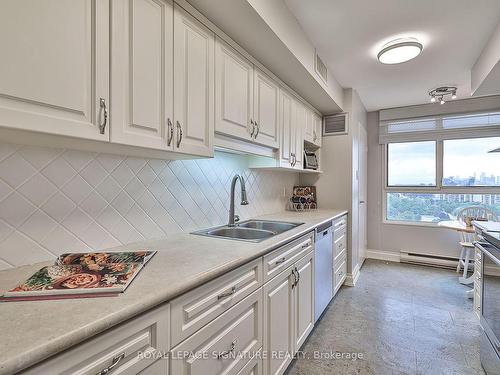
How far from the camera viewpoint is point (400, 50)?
231 centimetres

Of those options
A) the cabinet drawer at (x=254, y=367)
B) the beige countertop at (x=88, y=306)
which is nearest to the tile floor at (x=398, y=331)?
the cabinet drawer at (x=254, y=367)

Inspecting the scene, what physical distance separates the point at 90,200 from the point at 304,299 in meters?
1.57

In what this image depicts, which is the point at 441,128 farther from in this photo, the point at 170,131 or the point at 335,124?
the point at 170,131

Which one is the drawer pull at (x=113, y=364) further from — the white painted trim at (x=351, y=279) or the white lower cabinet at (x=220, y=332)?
the white painted trim at (x=351, y=279)

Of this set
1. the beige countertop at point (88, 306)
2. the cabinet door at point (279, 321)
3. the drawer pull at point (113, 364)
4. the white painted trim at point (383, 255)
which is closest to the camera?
the beige countertop at point (88, 306)

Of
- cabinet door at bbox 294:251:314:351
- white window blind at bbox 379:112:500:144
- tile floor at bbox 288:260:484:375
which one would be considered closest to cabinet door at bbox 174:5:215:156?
cabinet door at bbox 294:251:314:351

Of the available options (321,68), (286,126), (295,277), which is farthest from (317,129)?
(295,277)

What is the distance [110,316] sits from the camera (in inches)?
26.3

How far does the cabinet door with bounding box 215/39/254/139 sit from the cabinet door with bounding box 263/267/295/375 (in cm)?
98

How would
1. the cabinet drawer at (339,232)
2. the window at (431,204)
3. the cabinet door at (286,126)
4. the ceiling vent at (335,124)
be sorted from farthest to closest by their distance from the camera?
the window at (431,204) < the ceiling vent at (335,124) < the cabinet drawer at (339,232) < the cabinet door at (286,126)

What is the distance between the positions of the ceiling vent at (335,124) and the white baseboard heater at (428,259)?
2393mm

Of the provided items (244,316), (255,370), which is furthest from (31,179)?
(255,370)

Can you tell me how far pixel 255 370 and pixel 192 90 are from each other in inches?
58.8

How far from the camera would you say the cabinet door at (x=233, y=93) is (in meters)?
1.59
